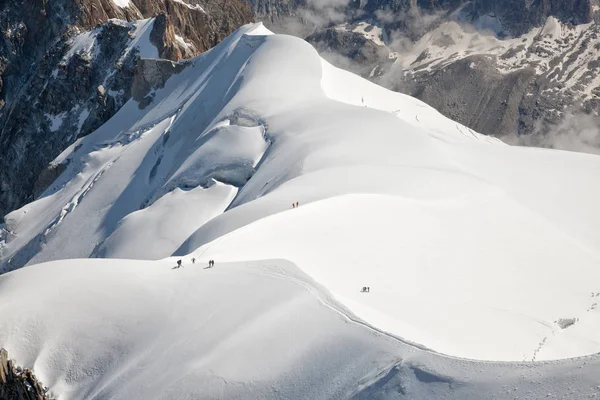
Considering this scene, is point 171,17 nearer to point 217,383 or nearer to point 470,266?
point 470,266

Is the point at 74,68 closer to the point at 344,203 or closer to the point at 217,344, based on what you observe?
the point at 344,203

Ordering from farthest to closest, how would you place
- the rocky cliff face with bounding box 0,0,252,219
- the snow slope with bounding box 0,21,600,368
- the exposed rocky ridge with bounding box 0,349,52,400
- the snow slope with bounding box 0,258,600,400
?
1. the rocky cliff face with bounding box 0,0,252,219
2. the snow slope with bounding box 0,21,600,368
3. the exposed rocky ridge with bounding box 0,349,52,400
4. the snow slope with bounding box 0,258,600,400

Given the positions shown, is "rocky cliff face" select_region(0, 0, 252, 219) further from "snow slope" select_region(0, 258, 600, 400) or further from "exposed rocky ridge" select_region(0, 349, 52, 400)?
"exposed rocky ridge" select_region(0, 349, 52, 400)

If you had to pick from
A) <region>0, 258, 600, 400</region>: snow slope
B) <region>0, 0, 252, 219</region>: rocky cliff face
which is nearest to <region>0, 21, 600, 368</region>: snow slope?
<region>0, 258, 600, 400</region>: snow slope

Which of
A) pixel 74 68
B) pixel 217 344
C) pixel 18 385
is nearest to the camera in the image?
pixel 18 385

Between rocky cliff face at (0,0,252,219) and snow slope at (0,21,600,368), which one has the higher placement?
snow slope at (0,21,600,368)

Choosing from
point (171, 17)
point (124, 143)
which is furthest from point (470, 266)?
point (171, 17)

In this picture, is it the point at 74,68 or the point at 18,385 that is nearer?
the point at 18,385

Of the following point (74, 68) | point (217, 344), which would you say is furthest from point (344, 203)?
point (74, 68)
